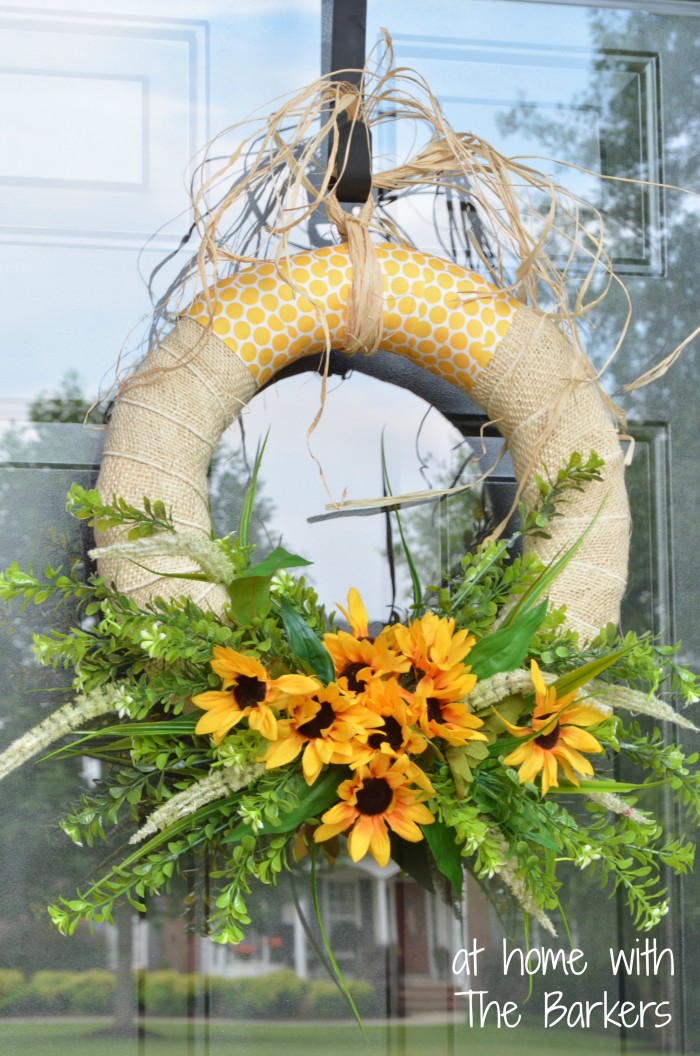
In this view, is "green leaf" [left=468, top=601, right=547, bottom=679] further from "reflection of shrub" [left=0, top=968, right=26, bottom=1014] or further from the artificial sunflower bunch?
"reflection of shrub" [left=0, top=968, right=26, bottom=1014]

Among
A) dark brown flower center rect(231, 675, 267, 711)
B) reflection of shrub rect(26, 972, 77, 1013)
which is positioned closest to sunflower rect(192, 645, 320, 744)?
dark brown flower center rect(231, 675, 267, 711)

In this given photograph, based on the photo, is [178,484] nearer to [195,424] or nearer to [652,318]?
[195,424]

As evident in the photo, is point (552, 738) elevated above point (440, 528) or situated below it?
below

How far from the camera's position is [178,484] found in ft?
3.81

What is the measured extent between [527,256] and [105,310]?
53cm

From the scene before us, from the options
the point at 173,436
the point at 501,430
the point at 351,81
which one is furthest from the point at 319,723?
the point at 351,81

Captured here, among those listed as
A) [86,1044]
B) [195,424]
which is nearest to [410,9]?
[195,424]

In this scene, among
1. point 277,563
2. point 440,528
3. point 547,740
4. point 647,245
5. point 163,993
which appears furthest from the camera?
point 647,245

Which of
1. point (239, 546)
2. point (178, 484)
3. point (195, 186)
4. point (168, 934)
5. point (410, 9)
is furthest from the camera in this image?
point (410, 9)

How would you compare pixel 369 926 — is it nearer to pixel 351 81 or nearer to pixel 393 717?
pixel 393 717

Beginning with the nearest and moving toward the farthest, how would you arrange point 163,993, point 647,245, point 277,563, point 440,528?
point 277,563 < point 163,993 < point 440,528 < point 647,245

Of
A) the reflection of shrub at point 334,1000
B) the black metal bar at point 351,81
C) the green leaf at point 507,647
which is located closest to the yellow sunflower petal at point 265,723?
the green leaf at point 507,647

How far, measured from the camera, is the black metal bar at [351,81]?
1281 millimetres

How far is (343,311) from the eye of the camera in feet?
4.00
